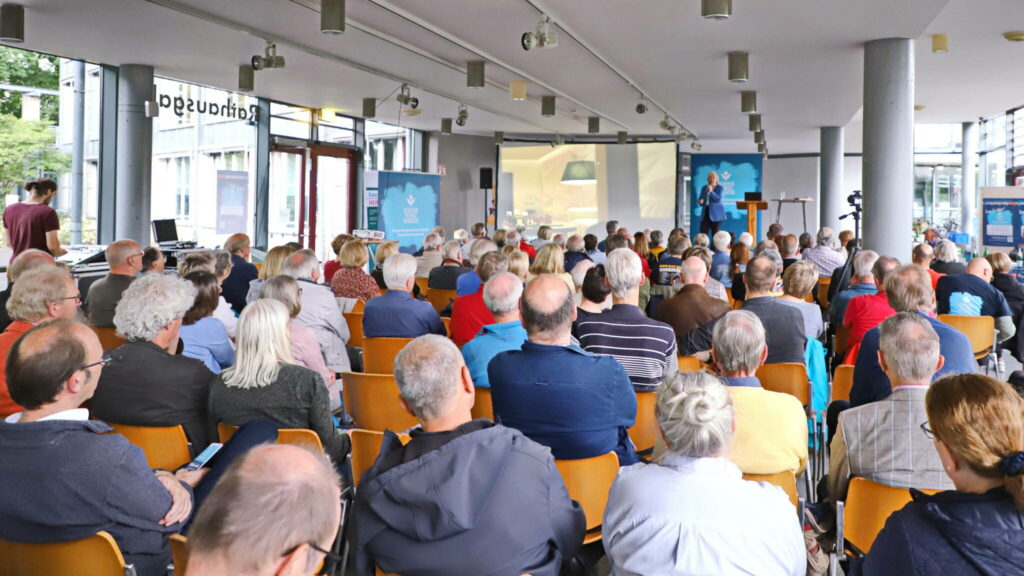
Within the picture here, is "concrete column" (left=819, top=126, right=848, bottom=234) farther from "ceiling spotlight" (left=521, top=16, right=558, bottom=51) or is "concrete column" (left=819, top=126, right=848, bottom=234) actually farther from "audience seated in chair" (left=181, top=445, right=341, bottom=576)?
"audience seated in chair" (left=181, top=445, right=341, bottom=576)

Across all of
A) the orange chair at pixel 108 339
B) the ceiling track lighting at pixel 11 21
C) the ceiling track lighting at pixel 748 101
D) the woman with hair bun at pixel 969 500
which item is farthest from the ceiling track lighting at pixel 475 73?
the woman with hair bun at pixel 969 500

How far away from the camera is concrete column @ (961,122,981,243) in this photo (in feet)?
65.9

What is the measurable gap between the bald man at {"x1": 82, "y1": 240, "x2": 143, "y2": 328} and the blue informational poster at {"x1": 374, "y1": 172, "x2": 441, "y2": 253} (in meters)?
10.2

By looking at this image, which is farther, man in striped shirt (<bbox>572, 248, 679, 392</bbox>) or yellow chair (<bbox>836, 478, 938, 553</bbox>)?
man in striped shirt (<bbox>572, 248, 679, 392</bbox>)

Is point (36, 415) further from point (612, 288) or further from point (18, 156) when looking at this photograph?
point (18, 156)

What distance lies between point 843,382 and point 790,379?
31 centimetres

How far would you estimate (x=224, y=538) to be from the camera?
1086 millimetres

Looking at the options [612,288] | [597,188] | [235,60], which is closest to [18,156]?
[235,60]

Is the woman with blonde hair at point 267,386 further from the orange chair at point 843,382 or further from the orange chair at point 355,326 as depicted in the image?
the orange chair at point 355,326

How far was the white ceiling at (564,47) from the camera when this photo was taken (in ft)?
28.3

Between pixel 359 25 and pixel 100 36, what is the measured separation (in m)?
3.08

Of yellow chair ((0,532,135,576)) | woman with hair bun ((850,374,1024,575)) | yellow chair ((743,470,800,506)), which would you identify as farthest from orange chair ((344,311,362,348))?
woman with hair bun ((850,374,1024,575))

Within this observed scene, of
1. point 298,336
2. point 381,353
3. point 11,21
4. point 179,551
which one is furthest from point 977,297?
point 11,21

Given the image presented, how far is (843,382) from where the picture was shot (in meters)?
4.52
